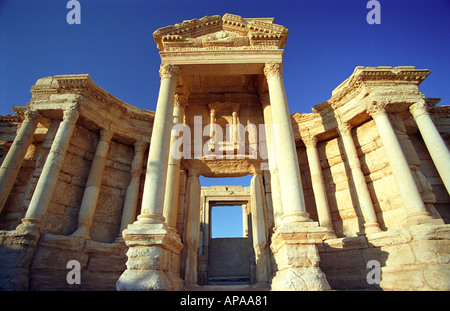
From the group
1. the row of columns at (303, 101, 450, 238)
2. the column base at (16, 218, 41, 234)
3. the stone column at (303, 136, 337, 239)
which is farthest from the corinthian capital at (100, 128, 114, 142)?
the row of columns at (303, 101, 450, 238)

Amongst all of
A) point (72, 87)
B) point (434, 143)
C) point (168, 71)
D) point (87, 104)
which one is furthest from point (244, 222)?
point (72, 87)

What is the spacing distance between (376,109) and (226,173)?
6640mm

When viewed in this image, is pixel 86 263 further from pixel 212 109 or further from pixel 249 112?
pixel 249 112

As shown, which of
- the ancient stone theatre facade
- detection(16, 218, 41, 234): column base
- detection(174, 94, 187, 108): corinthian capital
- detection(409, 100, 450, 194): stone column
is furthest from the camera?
detection(174, 94, 187, 108): corinthian capital

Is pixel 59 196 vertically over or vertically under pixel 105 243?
over

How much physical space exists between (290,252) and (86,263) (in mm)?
7169

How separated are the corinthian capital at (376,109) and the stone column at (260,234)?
5240mm

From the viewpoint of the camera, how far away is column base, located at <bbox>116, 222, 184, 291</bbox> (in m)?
5.84

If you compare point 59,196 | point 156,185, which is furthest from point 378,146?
point 59,196

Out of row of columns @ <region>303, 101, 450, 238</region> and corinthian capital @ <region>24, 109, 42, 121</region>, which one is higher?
corinthian capital @ <region>24, 109, 42, 121</region>

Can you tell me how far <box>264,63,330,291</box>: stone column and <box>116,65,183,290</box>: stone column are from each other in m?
3.10

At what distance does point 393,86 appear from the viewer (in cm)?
1021

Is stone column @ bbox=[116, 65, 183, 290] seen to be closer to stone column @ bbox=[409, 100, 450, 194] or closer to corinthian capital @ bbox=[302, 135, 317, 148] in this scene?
corinthian capital @ bbox=[302, 135, 317, 148]
